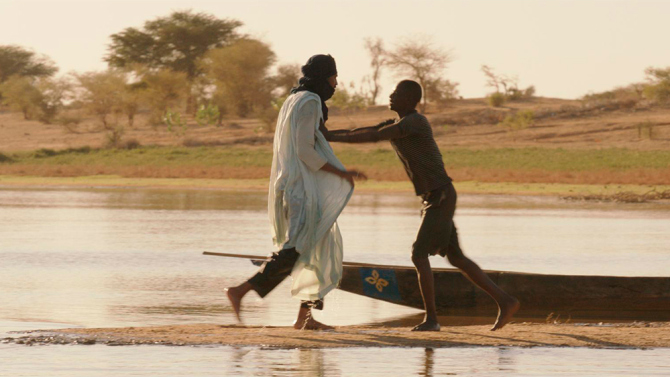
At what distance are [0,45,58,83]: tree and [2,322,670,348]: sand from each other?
69388mm

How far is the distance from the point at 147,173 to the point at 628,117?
24.1 metres

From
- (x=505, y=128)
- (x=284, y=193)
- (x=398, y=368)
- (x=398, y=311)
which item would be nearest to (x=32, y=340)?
(x=284, y=193)

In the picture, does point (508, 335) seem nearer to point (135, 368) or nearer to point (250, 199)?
point (135, 368)

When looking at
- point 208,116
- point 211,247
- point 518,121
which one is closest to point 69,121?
point 208,116

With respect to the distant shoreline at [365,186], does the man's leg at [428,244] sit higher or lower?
higher

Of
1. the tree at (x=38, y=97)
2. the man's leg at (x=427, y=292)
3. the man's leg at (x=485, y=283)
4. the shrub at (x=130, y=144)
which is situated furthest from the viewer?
the tree at (x=38, y=97)

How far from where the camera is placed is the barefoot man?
6379 mm

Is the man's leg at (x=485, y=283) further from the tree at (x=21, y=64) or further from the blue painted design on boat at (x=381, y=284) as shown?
the tree at (x=21, y=64)

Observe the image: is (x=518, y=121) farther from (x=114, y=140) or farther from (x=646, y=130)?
(x=114, y=140)

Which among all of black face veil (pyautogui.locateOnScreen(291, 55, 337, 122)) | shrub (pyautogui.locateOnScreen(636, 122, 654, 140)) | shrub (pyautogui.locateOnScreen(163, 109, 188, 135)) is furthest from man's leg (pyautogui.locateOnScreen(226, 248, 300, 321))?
shrub (pyautogui.locateOnScreen(163, 109, 188, 135))

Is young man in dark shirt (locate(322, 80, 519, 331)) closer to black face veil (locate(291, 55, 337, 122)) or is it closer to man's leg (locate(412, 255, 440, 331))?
man's leg (locate(412, 255, 440, 331))

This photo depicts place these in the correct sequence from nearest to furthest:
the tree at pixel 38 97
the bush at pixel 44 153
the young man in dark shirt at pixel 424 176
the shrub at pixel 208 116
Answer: the young man in dark shirt at pixel 424 176 → the bush at pixel 44 153 → the shrub at pixel 208 116 → the tree at pixel 38 97

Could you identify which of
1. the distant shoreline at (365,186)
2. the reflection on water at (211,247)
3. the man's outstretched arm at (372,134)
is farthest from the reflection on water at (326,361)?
the distant shoreline at (365,186)

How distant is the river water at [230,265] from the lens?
18.6 ft
